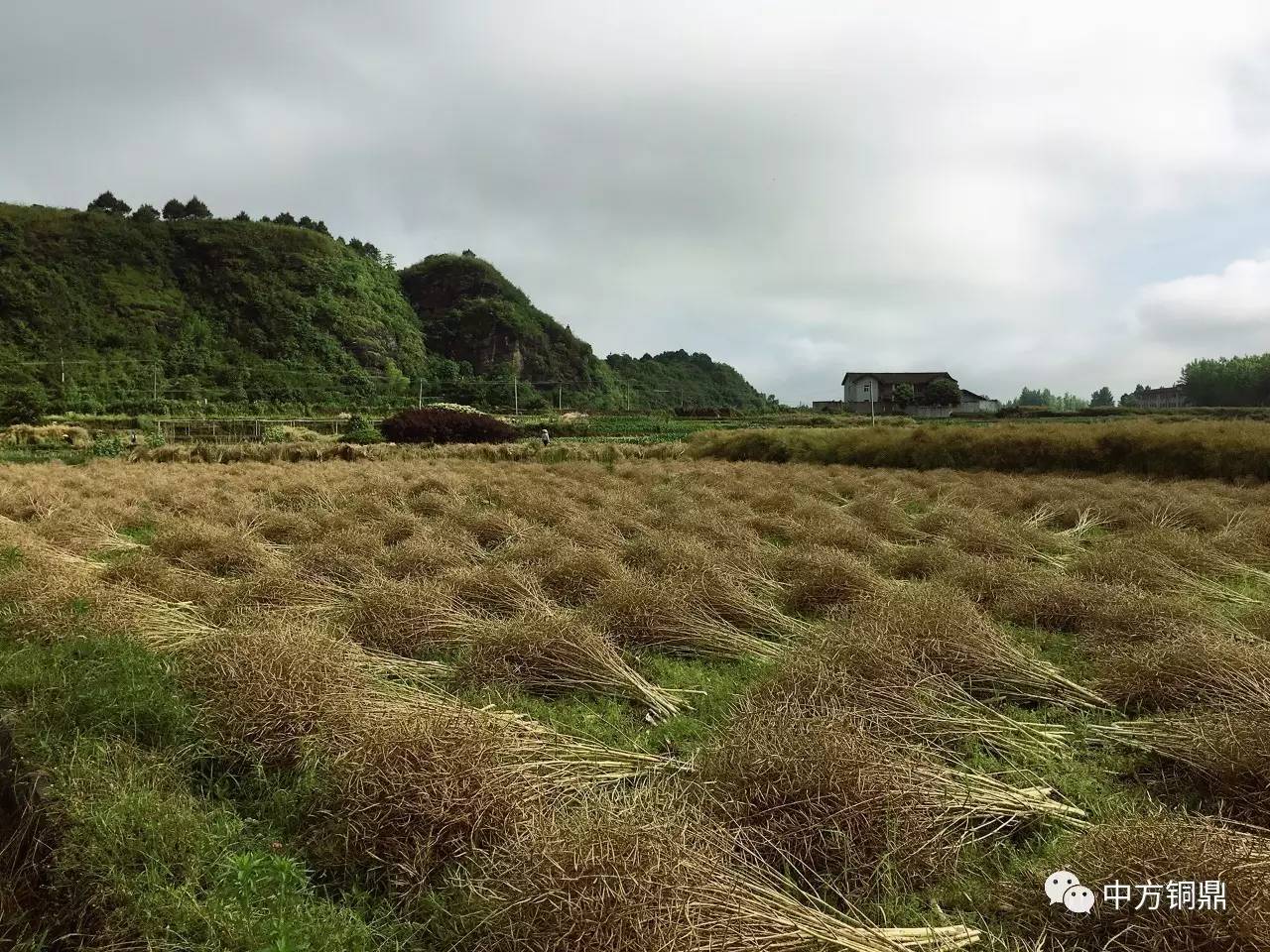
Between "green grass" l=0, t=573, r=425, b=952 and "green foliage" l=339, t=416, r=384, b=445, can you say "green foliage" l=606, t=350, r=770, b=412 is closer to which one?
"green foliage" l=339, t=416, r=384, b=445

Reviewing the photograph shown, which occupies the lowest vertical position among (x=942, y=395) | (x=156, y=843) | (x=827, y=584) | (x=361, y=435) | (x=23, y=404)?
(x=156, y=843)

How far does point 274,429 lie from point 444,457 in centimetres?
1609

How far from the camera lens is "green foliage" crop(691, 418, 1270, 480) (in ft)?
53.6

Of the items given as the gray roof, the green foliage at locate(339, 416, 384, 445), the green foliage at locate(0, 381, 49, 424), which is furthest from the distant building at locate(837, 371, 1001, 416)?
the green foliage at locate(0, 381, 49, 424)

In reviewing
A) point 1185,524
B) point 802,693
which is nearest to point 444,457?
point 1185,524

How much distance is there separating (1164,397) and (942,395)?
92.6 ft

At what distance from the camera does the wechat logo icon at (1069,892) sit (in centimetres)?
228

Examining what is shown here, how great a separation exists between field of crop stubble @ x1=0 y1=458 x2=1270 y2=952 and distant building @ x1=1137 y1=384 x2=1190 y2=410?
3042 inches

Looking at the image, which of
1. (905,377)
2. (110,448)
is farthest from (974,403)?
(110,448)

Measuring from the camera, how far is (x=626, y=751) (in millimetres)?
3570

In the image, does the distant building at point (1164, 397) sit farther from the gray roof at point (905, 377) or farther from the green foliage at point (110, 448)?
the green foliage at point (110, 448)

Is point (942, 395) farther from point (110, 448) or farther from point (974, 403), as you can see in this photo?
point (110, 448)

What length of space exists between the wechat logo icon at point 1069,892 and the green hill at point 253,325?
59.6 metres

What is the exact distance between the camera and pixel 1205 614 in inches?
203
